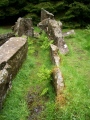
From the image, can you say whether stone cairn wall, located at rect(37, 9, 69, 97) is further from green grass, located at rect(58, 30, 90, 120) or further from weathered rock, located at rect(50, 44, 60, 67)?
green grass, located at rect(58, 30, 90, 120)

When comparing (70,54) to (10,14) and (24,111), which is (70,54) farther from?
(10,14)

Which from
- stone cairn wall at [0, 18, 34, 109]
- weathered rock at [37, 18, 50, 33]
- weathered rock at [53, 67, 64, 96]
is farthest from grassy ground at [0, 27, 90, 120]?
weathered rock at [37, 18, 50, 33]

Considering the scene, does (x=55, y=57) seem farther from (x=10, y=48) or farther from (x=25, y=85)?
(x=25, y=85)

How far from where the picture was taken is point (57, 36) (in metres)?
12.2

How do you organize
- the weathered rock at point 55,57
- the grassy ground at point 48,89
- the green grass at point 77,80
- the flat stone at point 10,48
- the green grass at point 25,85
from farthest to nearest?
the weathered rock at point 55,57
the flat stone at point 10,48
the green grass at point 25,85
the grassy ground at point 48,89
the green grass at point 77,80

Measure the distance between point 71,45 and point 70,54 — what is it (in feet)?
4.94

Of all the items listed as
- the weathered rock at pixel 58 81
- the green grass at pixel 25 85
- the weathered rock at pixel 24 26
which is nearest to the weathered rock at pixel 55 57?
the green grass at pixel 25 85

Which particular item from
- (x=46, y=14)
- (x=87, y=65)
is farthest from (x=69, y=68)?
(x=46, y=14)

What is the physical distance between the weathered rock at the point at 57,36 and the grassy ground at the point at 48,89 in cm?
40

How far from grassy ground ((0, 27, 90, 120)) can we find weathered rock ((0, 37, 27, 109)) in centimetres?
34

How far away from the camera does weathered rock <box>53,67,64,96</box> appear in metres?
7.64

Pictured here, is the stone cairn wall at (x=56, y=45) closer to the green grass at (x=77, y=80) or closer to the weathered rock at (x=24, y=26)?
the green grass at (x=77, y=80)

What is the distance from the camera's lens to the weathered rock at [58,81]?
7640 mm

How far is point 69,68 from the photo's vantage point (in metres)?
9.55
